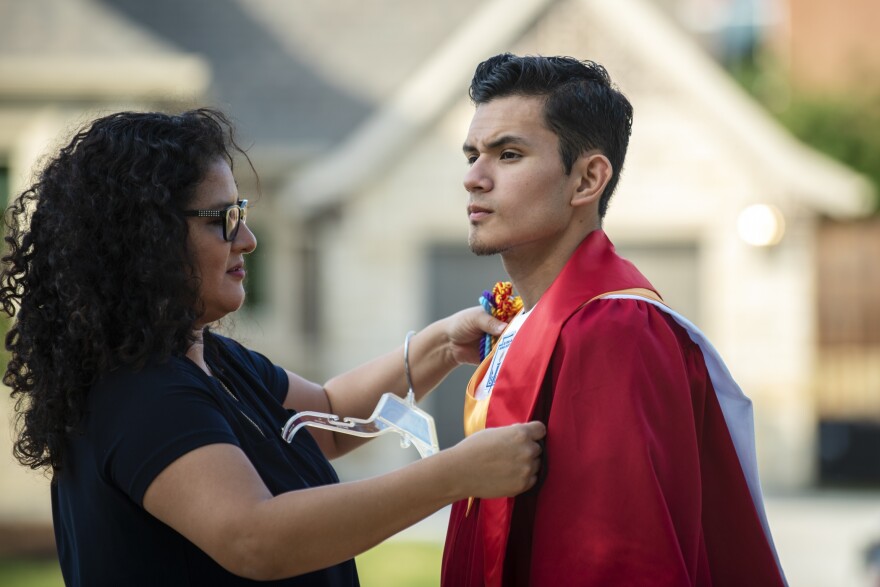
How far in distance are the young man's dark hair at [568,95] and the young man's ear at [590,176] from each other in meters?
0.02

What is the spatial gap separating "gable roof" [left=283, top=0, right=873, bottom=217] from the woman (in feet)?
32.5

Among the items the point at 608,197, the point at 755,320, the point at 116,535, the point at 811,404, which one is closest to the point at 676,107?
the point at 755,320

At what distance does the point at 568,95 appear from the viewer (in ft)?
8.86

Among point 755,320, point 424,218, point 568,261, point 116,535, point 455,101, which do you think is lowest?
point 116,535

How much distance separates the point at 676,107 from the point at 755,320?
242 cm

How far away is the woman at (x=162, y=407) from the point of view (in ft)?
7.54

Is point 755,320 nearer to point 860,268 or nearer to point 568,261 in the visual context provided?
point 860,268

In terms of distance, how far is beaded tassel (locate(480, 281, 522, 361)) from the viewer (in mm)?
3062

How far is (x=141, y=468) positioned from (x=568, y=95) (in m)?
1.25

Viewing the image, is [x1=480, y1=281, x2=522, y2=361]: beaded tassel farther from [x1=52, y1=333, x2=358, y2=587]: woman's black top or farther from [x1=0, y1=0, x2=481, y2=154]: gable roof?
[x1=0, y1=0, x2=481, y2=154]: gable roof

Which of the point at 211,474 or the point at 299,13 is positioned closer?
the point at 211,474

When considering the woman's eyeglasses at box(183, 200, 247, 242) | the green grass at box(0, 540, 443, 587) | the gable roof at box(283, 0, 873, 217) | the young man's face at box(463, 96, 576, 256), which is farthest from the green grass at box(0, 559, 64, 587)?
the young man's face at box(463, 96, 576, 256)

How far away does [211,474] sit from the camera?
2283 millimetres

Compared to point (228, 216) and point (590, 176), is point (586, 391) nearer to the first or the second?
point (590, 176)
